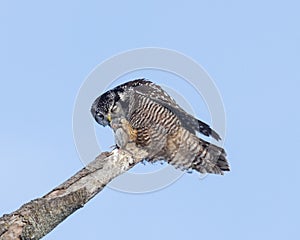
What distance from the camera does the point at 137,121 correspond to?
10031mm

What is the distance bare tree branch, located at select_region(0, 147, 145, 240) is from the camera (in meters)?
5.98

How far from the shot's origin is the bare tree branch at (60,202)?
5.98 meters

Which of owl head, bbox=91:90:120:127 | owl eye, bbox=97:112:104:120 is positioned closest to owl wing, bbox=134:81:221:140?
owl head, bbox=91:90:120:127

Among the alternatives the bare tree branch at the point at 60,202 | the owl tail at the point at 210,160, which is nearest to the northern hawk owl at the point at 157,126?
the owl tail at the point at 210,160

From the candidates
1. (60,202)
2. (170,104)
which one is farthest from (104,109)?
(60,202)

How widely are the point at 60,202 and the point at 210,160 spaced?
370 centimetres

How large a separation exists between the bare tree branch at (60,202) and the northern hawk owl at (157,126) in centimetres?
162

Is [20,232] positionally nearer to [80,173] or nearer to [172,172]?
[80,173]

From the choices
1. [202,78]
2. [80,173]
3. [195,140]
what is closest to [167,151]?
[195,140]

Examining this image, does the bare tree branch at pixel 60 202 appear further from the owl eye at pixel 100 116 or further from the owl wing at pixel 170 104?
the owl wing at pixel 170 104

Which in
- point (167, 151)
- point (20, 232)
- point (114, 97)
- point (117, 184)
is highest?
point (114, 97)

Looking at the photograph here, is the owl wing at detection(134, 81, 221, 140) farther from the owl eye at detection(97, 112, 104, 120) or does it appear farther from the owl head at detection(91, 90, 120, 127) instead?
the owl eye at detection(97, 112, 104, 120)

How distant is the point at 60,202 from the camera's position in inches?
260

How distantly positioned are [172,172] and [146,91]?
1.54 m
